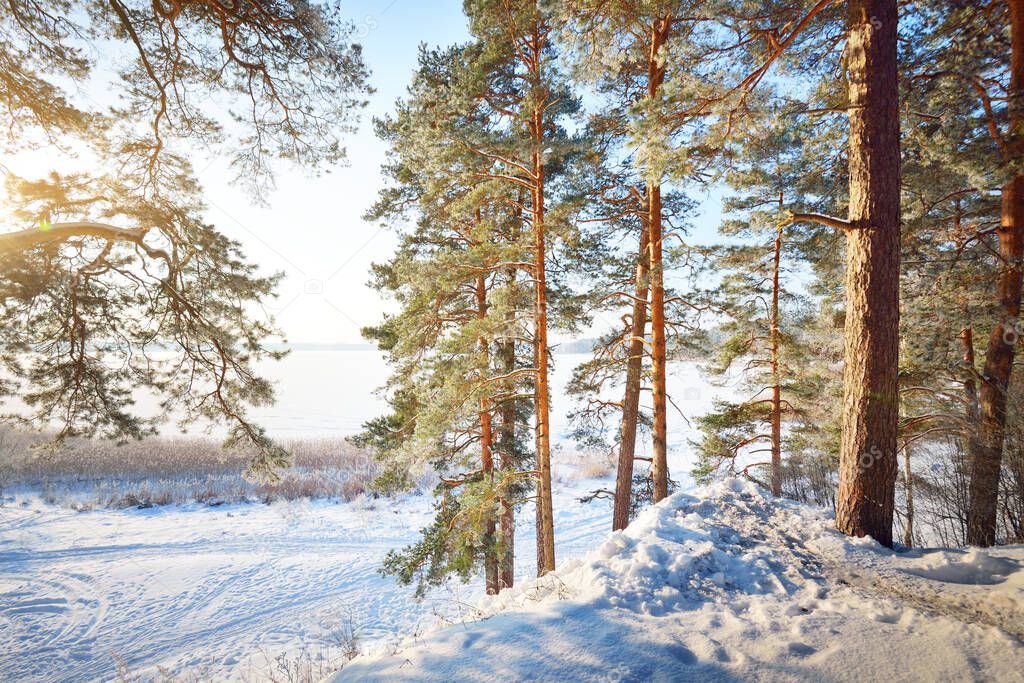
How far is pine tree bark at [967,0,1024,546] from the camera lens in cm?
500

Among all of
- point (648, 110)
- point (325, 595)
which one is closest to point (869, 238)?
point (648, 110)

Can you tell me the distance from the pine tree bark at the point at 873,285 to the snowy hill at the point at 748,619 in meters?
0.48

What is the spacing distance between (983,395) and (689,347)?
4.14 m

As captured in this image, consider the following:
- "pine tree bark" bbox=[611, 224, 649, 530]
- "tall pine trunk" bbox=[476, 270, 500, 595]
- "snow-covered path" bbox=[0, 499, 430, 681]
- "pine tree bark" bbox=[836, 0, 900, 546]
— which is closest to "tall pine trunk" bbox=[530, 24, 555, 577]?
"tall pine trunk" bbox=[476, 270, 500, 595]

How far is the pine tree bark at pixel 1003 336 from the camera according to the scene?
16.4 ft

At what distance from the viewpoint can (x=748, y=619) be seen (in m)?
2.36

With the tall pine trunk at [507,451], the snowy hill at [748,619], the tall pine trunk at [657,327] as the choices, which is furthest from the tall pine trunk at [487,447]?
the snowy hill at [748,619]

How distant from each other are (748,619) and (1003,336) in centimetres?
709

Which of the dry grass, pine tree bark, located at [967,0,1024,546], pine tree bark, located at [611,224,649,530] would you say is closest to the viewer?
pine tree bark, located at [967,0,1024,546]

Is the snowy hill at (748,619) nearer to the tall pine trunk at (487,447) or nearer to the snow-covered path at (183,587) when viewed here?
the tall pine trunk at (487,447)

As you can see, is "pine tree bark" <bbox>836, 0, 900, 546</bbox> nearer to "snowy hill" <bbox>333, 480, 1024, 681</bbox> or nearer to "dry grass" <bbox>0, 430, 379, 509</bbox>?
"snowy hill" <bbox>333, 480, 1024, 681</bbox>

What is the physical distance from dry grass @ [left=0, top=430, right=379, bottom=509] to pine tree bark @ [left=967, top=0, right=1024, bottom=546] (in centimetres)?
1746

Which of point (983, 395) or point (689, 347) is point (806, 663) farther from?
point (983, 395)

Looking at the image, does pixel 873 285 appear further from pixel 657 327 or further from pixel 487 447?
pixel 487 447
